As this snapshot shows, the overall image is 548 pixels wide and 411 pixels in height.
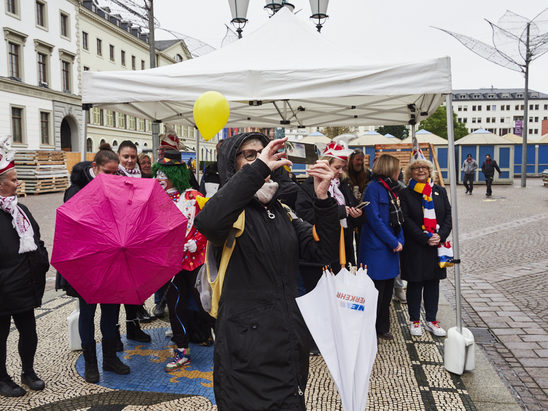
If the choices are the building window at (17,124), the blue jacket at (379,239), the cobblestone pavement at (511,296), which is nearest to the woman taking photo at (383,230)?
the blue jacket at (379,239)

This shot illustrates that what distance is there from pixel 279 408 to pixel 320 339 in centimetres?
33

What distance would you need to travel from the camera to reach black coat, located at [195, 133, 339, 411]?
2.00 metres

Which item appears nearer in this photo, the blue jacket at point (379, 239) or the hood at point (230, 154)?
the hood at point (230, 154)

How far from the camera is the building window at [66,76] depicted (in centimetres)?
3784

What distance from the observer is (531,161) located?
1366 inches

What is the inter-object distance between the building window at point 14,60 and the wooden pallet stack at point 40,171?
1061 centimetres

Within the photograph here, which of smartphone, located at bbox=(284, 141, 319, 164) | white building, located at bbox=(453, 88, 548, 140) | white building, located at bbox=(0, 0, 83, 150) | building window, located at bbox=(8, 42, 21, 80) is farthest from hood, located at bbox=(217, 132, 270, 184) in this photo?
white building, located at bbox=(453, 88, 548, 140)

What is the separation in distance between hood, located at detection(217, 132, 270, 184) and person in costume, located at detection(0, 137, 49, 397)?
2183 millimetres

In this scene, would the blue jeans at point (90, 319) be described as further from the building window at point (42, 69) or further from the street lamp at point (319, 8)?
the building window at point (42, 69)

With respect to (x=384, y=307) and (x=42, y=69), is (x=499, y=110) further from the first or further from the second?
(x=384, y=307)

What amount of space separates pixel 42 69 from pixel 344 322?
1539 inches

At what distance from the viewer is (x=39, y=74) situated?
34.8 m

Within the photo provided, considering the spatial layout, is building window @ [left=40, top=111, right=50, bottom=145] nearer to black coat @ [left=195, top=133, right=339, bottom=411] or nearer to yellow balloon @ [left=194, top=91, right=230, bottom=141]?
yellow balloon @ [left=194, top=91, right=230, bottom=141]

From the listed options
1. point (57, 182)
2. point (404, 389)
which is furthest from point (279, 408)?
point (57, 182)
